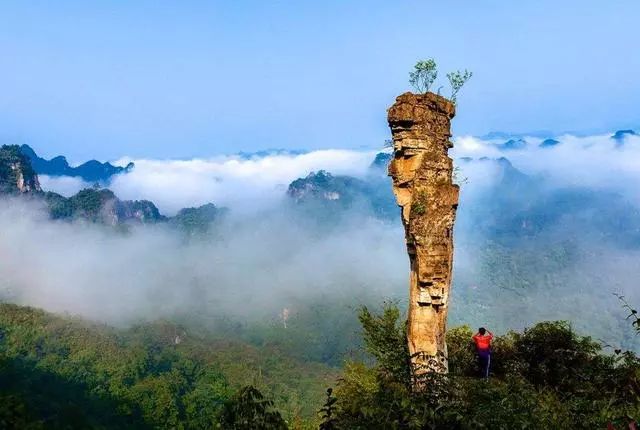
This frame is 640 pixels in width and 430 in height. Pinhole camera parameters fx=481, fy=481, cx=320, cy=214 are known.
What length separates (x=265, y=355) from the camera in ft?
424

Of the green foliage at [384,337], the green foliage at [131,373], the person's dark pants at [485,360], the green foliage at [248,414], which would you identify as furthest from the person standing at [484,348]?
the green foliage at [131,373]

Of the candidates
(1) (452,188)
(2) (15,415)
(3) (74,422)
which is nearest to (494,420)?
(2) (15,415)

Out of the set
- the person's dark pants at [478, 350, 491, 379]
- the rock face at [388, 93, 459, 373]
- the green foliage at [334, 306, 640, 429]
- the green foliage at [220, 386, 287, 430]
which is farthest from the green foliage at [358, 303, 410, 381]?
the green foliage at [220, 386, 287, 430]

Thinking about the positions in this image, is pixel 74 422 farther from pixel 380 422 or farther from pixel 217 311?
pixel 217 311

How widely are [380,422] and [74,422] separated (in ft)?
190

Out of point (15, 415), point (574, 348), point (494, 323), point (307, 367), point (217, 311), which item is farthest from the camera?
point (217, 311)

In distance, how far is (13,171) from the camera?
191 m

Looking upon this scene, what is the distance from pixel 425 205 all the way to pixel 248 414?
33.8ft

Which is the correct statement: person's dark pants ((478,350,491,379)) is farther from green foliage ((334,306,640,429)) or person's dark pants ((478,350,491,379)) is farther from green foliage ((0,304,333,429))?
green foliage ((0,304,333,429))

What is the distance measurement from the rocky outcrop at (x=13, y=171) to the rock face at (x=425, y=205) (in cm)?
20964

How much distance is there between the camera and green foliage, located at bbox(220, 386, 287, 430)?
508cm

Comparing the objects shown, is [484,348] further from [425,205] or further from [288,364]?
[288,364]

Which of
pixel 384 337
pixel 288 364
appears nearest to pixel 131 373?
pixel 288 364

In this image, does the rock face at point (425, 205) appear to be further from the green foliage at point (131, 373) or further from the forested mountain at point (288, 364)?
the green foliage at point (131, 373)
